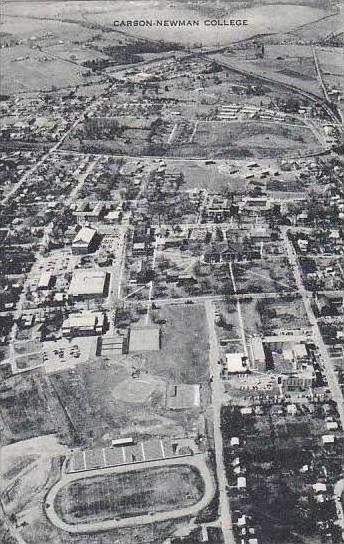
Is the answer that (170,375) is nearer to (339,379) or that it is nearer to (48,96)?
(339,379)

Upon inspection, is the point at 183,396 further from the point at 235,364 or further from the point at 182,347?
the point at 182,347

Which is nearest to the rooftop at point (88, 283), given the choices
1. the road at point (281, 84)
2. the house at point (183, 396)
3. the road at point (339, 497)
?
the house at point (183, 396)

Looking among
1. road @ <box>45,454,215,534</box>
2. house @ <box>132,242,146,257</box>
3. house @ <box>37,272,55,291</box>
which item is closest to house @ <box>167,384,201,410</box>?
road @ <box>45,454,215,534</box>

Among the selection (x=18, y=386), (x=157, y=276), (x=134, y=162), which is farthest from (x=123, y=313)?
(x=134, y=162)

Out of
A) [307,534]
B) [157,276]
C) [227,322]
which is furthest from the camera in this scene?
[157,276]

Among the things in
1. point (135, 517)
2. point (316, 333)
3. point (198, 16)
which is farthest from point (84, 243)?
point (198, 16)

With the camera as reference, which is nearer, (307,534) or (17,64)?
(307,534)

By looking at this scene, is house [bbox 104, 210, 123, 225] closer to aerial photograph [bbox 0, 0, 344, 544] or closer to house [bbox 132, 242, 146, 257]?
aerial photograph [bbox 0, 0, 344, 544]
